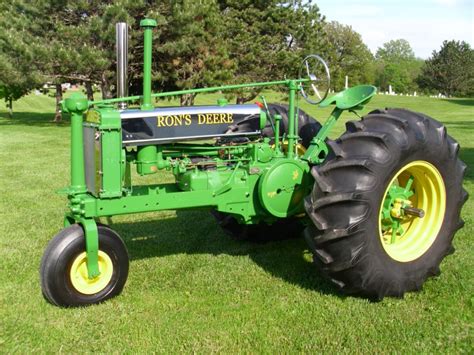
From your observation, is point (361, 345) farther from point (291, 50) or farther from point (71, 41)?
point (291, 50)

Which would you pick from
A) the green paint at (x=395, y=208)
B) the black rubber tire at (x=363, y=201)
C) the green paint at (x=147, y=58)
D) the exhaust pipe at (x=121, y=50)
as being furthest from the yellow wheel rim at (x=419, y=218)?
the exhaust pipe at (x=121, y=50)

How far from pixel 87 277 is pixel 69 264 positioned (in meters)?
0.18

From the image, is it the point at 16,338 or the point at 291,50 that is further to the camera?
the point at 291,50

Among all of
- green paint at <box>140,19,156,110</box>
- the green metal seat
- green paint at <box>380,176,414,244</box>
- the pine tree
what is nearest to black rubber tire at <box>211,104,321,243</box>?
the green metal seat

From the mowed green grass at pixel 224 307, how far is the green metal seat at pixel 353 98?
135 centimetres

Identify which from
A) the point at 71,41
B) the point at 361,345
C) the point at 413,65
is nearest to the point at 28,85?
the point at 71,41

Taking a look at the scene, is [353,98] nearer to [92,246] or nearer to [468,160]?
[92,246]

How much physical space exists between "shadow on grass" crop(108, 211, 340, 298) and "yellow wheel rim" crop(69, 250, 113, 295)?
963mm

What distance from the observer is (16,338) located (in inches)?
125

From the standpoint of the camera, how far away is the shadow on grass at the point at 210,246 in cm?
418

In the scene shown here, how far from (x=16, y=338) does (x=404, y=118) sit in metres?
2.95

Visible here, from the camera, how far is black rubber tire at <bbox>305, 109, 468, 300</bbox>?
11.3ft

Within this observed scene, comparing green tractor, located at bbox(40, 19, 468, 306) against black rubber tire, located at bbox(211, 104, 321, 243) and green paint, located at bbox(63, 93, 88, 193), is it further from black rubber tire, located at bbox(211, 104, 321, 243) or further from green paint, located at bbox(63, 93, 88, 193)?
black rubber tire, located at bbox(211, 104, 321, 243)

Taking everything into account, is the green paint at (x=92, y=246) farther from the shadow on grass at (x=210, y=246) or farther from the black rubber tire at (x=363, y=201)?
the black rubber tire at (x=363, y=201)
